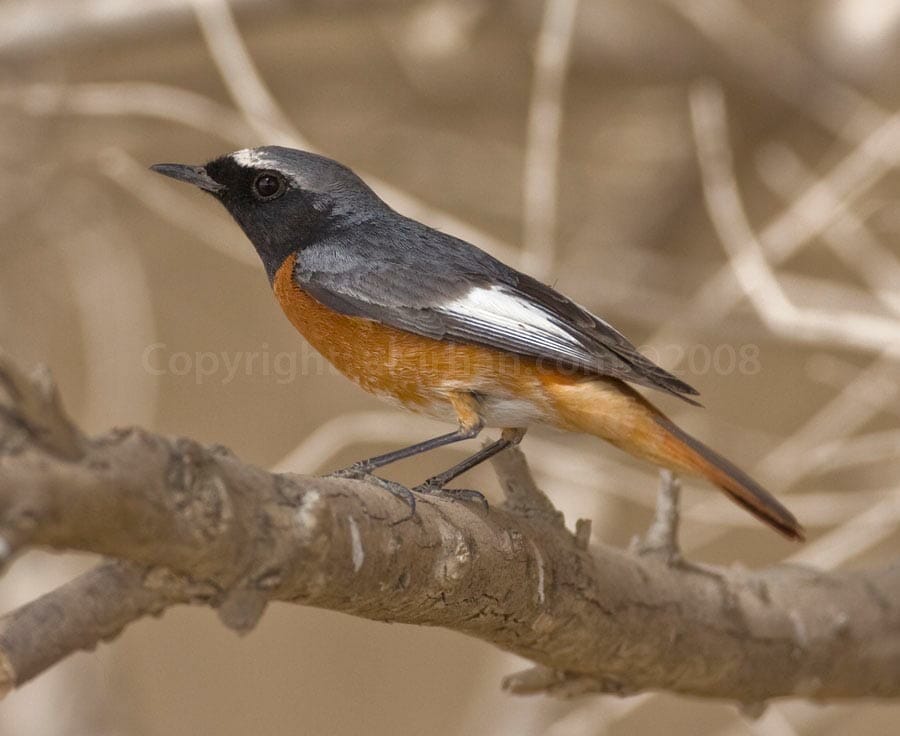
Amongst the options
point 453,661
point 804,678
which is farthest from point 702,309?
point 453,661

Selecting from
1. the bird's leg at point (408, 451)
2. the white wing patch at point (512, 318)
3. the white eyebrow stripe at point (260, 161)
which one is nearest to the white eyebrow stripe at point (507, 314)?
the white wing patch at point (512, 318)

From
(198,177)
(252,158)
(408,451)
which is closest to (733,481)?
(408,451)

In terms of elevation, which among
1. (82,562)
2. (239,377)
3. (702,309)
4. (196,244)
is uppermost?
(702,309)

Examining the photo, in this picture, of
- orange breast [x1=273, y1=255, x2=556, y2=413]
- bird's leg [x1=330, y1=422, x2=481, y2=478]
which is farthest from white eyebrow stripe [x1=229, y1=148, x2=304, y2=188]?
bird's leg [x1=330, y1=422, x2=481, y2=478]

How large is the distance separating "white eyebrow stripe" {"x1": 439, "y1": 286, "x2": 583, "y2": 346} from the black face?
551mm

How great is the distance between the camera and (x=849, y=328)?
3.42 m

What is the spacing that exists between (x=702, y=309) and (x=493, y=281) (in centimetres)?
156

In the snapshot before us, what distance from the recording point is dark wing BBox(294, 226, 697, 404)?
9.32 ft

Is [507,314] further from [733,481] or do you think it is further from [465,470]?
[733,481]

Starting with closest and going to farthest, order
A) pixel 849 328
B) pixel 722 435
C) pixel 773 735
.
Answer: pixel 849 328 → pixel 773 735 → pixel 722 435

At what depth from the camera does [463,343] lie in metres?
2.93

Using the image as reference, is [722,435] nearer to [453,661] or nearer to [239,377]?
[453,661]

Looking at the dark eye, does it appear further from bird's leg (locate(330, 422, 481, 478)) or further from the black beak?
bird's leg (locate(330, 422, 481, 478))

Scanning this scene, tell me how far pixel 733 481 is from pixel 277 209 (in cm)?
147
